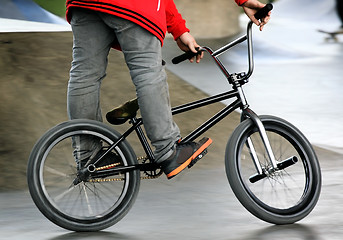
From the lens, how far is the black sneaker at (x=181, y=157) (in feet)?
16.3

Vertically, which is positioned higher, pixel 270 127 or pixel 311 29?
pixel 270 127

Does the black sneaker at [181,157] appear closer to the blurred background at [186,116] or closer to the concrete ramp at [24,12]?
the blurred background at [186,116]

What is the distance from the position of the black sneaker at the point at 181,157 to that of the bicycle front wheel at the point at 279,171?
0.69ft

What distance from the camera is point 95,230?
16.3ft

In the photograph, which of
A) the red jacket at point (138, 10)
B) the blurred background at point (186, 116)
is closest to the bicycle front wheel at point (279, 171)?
the blurred background at point (186, 116)

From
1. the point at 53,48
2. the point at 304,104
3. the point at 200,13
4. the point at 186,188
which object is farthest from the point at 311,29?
the point at 186,188

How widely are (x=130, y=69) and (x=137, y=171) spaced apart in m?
0.65

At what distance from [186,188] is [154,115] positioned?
5.23 feet

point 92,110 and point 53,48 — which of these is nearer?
point 92,110

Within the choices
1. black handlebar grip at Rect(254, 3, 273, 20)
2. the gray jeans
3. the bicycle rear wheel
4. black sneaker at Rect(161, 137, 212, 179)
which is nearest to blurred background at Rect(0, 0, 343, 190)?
the bicycle rear wheel

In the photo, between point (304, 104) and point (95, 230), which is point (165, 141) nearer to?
point (95, 230)

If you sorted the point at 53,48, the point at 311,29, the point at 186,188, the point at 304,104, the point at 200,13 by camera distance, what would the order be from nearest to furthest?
the point at 186,188, the point at 53,48, the point at 304,104, the point at 200,13, the point at 311,29

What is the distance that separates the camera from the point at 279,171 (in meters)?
5.18

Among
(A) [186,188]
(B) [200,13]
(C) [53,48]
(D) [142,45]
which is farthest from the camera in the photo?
(B) [200,13]
